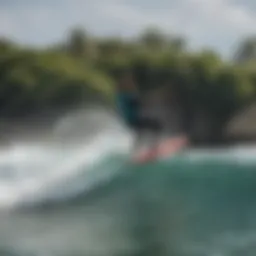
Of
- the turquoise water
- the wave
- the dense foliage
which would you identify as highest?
the dense foliage

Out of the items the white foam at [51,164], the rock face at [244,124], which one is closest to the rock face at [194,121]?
the rock face at [244,124]

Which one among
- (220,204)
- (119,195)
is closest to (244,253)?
(220,204)

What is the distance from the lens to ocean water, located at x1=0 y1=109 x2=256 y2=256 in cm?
135

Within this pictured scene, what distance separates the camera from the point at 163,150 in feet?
4.51

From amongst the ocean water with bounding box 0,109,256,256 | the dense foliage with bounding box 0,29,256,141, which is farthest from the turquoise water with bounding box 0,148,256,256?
the dense foliage with bounding box 0,29,256,141

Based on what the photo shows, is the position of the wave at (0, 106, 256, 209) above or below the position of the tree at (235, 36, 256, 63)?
below

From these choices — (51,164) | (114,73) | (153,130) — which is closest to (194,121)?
(153,130)

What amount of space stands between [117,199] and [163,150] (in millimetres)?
171

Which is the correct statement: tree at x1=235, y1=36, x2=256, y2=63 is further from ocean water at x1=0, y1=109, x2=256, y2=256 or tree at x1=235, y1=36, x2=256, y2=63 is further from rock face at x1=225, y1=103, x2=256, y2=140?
ocean water at x1=0, y1=109, x2=256, y2=256

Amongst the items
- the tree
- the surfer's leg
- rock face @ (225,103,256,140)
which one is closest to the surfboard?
the surfer's leg

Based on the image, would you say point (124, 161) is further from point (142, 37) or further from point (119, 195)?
point (142, 37)

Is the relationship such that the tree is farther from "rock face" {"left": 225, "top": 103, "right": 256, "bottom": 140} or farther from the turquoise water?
the turquoise water

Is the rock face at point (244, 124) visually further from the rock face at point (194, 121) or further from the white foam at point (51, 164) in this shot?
the white foam at point (51, 164)

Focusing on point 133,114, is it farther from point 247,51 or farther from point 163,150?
point 247,51
